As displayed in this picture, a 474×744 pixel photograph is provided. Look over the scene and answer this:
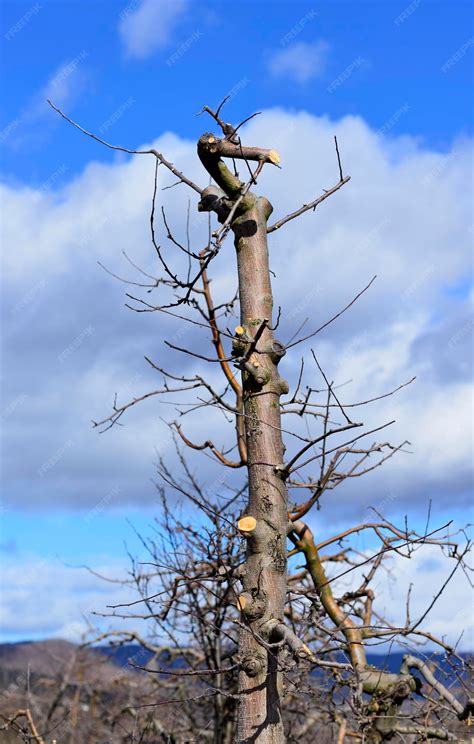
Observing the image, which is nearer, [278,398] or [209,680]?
[278,398]

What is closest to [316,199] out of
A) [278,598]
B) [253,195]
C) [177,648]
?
[253,195]

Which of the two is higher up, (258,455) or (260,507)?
(258,455)

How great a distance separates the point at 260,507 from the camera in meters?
4.22

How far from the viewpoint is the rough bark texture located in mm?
3963

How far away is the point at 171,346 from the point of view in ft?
13.0

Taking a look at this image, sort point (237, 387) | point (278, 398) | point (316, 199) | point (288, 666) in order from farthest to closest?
1. point (237, 387)
2. point (316, 199)
3. point (278, 398)
4. point (288, 666)

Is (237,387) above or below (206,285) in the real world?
below

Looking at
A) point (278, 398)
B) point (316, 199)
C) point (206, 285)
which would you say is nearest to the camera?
point (278, 398)

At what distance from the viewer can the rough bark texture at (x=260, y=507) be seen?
13.0 ft

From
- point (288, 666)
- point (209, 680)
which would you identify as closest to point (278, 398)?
point (288, 666)

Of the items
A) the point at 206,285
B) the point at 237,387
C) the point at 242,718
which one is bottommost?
the point at 242,718

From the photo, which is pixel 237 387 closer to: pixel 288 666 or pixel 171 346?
pixel 171 346

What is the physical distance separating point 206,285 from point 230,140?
1.59 m

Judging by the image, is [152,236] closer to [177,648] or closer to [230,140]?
[230,140]
